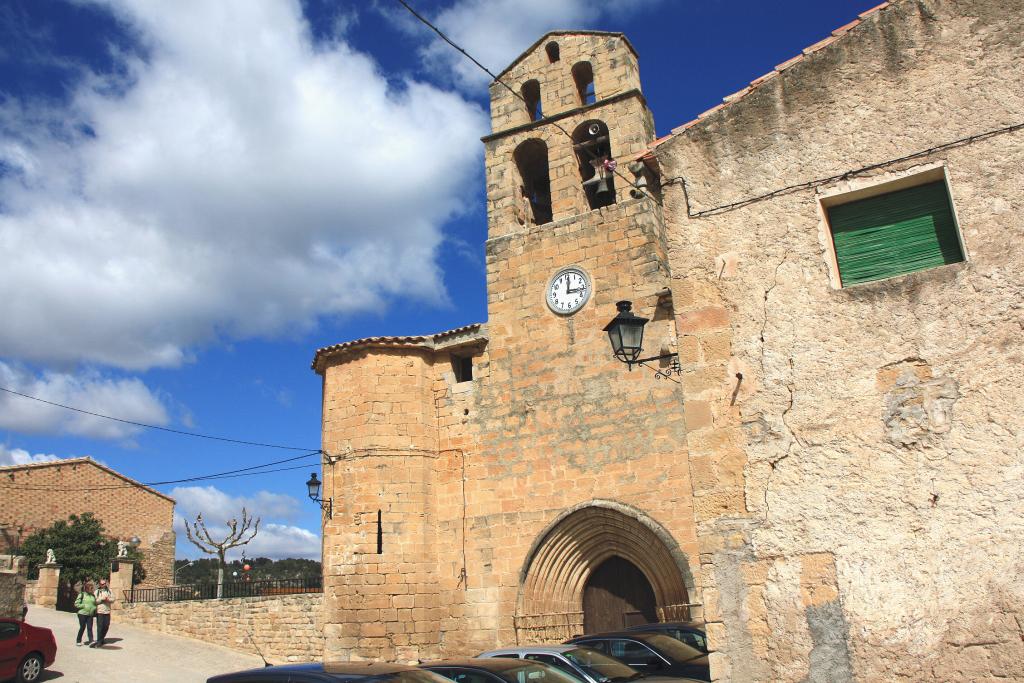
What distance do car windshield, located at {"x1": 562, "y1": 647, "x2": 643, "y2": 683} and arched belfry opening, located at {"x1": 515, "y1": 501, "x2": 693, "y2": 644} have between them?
4853 mm

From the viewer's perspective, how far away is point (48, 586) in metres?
20.8

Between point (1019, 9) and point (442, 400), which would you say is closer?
point (1019, 9)

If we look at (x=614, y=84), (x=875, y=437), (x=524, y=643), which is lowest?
(x=524, y=643)

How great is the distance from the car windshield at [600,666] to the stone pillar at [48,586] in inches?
682

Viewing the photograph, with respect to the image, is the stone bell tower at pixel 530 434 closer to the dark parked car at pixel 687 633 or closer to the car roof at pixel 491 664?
the dark parked car at pixel 687 633

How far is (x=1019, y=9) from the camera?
21.8ft

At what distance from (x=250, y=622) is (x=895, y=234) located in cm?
1434

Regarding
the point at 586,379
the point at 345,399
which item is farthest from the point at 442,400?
the point at 586,379

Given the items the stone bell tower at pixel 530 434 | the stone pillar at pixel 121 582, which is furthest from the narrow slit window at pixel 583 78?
the stone pillar at pixel 121 582

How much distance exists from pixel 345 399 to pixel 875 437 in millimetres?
11218

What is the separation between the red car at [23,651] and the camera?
39.3 ft

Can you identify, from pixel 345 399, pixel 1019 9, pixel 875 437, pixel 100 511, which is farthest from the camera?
pixel 100 511

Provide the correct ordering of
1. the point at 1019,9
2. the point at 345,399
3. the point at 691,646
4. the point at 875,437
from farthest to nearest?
the point at 345,399
the point at 691,646
the point at 1019,9
the point at 875,437

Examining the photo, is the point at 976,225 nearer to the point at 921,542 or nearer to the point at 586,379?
the point at 921,542
